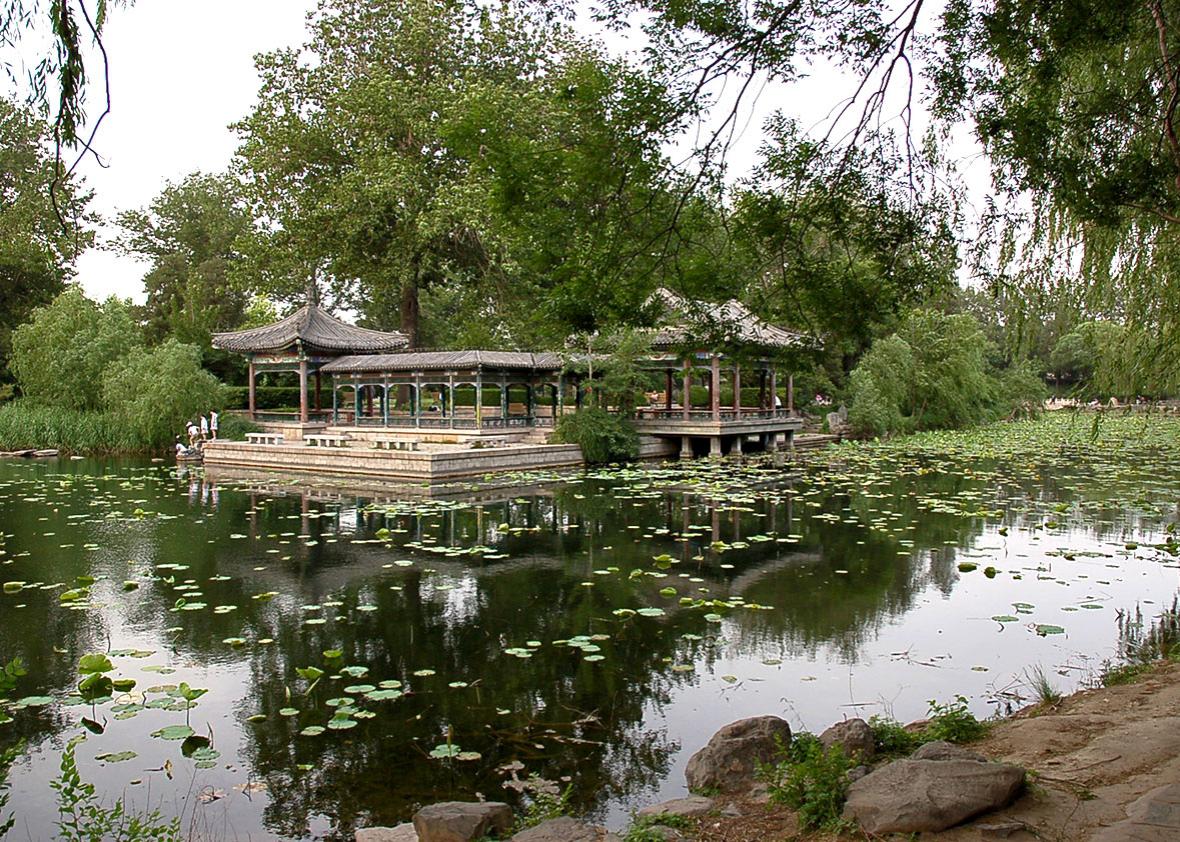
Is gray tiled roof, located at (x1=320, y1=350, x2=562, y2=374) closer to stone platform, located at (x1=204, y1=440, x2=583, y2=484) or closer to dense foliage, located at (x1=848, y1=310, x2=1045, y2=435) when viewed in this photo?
stone platform, located at (x1=204, y1=440, x2=583, y2=484)

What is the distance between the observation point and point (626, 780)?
13.9 ft

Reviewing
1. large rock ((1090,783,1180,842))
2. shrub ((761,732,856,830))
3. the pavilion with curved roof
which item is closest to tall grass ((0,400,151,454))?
the pavilion with curved roof

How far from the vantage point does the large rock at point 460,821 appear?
3275 millimetres

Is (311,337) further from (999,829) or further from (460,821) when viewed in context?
(999,829)

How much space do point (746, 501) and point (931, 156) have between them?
858 centimetres

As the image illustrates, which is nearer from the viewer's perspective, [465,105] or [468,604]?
[468,604]

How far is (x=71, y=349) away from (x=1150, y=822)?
86.9 ft

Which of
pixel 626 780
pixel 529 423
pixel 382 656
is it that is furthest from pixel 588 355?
pixel 626 780

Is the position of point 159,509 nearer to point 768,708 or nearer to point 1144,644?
point 768,708

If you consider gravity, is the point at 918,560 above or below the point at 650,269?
below

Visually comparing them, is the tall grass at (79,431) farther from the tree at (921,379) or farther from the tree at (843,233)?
the tree at (843,233)

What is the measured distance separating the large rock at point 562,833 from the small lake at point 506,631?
2.51ft

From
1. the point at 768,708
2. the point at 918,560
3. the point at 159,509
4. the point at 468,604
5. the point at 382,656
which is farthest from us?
the point at 159,509

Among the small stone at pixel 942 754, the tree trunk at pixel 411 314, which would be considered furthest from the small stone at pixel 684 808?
the tree trunk at pixel 411 314
